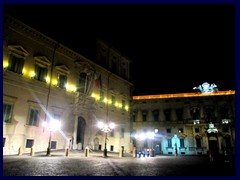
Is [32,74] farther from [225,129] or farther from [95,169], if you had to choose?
[225,129]

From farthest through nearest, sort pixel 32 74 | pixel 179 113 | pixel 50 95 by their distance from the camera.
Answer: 1. pixel 179 113
2. pixel 50 95
3. pixel 32 74

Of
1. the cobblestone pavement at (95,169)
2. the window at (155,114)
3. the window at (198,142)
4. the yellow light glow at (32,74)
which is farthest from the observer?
the window at (155,114)

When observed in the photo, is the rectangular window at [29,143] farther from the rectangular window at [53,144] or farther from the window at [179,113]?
the window at [179,113]

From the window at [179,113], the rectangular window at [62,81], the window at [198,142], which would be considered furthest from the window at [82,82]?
the window at [198,142]

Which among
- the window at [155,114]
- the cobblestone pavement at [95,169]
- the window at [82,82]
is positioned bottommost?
the cobblestone pavement at [95,169]

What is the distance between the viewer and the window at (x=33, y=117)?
17920 mm

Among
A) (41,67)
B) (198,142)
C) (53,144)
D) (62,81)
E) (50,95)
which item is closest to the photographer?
(41,67)

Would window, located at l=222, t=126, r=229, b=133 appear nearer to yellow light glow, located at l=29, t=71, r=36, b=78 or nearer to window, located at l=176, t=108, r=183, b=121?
window, located at l=176, t=108, r=183, b=121

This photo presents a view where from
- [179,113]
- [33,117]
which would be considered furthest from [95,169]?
[179,113]

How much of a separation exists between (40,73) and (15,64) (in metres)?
2.57

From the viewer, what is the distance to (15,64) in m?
17.3

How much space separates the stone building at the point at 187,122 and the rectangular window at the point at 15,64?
69.4 feet

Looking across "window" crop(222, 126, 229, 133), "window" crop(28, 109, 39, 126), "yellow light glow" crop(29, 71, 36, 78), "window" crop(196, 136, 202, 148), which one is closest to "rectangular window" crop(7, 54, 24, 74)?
"yellow light glow" crop(29, 71, 36, 78)

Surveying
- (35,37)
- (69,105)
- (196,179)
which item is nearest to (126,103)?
(69,105)
